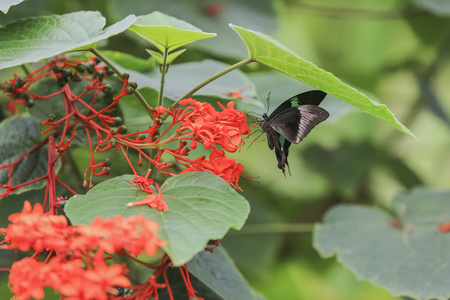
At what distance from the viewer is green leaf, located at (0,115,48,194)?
3.83 feet

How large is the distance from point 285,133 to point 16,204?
633 mm

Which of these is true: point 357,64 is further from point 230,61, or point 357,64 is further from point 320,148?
point 230,61

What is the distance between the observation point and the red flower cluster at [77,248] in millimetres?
676

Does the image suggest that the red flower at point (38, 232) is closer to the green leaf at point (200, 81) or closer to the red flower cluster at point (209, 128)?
the red flower cluster at point (209, 128)

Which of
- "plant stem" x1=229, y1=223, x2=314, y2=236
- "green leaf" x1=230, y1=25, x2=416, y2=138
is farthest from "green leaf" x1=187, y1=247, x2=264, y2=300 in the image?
"plant stem" x1=229, y1=223, x2=314, y2=236

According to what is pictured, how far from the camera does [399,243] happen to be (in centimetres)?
156

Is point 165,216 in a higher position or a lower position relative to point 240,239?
higher

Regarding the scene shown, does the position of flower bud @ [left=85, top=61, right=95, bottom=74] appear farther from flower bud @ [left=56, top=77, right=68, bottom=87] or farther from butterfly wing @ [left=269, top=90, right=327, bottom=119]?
butterfly wing @ [left=269, top=90, right=327, bottom=119]

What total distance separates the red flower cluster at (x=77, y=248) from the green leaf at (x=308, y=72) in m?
0.41

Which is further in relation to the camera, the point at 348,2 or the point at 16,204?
the point at 348,2

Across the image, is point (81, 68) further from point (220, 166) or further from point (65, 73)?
point (220, 166)

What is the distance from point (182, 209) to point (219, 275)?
0.38 m

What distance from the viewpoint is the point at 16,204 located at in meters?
1.21

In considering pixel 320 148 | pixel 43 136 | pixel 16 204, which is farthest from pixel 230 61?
pixel 16 204
